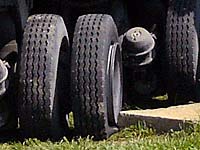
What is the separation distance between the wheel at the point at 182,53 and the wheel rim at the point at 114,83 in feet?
1.78

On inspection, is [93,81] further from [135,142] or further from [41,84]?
[135,142]

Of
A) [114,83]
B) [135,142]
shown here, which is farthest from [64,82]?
[135,142]

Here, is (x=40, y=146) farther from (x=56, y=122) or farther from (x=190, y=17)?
(x=190, y=17)

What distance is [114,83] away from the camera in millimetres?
6516

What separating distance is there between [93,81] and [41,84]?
1.31ft

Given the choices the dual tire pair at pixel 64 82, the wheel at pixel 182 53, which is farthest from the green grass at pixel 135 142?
the wheel at pixel 182 53

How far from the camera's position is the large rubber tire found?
235 inches

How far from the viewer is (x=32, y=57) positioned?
610 cm

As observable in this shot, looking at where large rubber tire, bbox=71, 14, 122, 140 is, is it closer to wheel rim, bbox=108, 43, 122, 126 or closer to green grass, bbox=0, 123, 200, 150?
wheel rim, bbox=108, 43, 122, 126

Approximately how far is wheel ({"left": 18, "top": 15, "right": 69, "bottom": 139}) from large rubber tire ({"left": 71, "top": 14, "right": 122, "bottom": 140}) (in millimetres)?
172

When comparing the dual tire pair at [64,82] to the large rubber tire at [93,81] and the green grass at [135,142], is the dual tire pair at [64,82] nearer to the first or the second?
the large rubber tire at [93,81]

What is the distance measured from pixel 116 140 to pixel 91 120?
276mm

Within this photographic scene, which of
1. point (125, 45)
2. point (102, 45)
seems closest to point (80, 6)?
point (125, 45)

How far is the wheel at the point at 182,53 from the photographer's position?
696 cm
